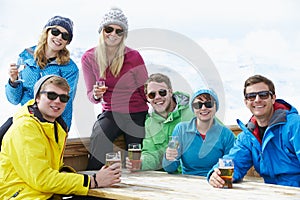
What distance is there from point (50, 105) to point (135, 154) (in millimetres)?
785

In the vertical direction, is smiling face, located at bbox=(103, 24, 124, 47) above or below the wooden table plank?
above

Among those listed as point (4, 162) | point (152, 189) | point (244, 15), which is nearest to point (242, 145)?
point (152, 189)

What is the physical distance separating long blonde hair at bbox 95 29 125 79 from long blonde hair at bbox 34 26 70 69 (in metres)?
0.30

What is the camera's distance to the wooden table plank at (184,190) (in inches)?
93.3

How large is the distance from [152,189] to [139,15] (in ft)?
12.3

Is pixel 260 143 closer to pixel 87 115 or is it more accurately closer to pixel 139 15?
pixel 87 115

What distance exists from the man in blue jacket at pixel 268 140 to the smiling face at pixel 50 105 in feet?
3.49

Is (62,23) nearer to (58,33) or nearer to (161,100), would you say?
(58,33)

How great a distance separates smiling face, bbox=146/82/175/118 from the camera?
363 centimetres

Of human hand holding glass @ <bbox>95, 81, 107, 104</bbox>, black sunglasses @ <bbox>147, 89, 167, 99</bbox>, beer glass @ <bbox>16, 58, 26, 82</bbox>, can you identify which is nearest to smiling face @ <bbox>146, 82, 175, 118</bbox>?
black sunglasses @ <bbox>147, 89, 167, 99</bbox>

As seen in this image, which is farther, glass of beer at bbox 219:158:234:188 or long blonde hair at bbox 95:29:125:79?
long blonde hair at bbox 95:29:125:79

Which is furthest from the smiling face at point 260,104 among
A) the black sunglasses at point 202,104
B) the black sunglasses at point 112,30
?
the black sunglasses at point 112,30

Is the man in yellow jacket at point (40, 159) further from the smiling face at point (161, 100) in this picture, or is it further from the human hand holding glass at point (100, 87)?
the smiling face at point (161, 100)

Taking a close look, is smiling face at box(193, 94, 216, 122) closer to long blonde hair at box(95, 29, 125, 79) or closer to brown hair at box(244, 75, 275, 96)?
brown hair at box(244, 75, 275, 96)
